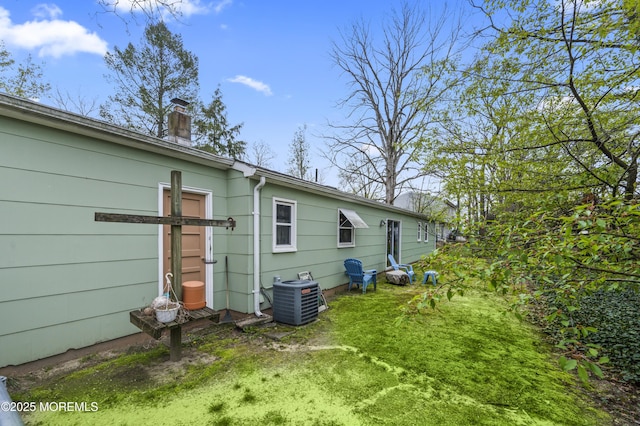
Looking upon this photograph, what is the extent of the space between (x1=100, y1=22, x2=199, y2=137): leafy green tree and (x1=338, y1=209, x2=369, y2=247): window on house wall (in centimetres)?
A: 1030

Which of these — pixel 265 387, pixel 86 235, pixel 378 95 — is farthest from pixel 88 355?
pixel 378 95

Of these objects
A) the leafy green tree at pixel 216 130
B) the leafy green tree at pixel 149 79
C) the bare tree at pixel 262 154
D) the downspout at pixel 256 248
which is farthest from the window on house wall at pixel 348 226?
the bare tree at pixel 262 154

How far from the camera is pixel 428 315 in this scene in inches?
224

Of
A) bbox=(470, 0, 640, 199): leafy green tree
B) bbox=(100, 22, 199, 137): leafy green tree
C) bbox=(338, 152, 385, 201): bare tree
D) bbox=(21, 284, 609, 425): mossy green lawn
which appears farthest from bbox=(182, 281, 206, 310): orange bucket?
bbox=(338, 152, 385, 201): bare tree

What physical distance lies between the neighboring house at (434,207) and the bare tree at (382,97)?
7.53 ft

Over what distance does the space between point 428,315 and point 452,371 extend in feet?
7.70

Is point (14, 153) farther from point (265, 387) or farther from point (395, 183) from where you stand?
point (395, 183)

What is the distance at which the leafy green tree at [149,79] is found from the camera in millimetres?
12352

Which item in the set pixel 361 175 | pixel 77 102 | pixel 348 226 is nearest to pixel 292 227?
pixel 348 226

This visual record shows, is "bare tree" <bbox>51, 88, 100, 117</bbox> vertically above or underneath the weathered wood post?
above

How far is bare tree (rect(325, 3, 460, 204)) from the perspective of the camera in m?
16.7

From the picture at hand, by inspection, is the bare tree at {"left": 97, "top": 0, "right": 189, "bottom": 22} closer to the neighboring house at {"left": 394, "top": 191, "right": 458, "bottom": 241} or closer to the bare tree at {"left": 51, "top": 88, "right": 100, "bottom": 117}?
the neighboring house at {"left": 394, "top": 191, "right": 458, "bottom": 241}

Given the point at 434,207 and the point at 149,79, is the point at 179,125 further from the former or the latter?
the point at 434,207

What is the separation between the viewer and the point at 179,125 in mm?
5129
